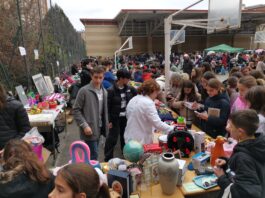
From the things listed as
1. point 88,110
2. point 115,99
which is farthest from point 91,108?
point 115,99

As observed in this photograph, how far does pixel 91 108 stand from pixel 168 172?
1.62 metres

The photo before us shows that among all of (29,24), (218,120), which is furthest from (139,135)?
(29,24)

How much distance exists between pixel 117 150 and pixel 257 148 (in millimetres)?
3411

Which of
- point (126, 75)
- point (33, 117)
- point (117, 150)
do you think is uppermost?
point (126, 75)

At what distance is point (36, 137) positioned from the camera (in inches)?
113

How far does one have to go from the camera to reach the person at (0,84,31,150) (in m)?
2.48

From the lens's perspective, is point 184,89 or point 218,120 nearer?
point 218,120

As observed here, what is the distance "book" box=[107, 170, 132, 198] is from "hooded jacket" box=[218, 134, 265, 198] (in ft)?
2.55

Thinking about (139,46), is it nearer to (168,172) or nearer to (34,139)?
(34,139)

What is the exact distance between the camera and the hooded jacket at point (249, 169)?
1.51 meters

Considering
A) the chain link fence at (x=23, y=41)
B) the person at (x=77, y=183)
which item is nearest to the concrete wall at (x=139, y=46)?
the chain link fence at (x=23, y=41)

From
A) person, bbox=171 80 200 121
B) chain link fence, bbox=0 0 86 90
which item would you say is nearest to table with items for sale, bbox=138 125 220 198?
person, bbox=171 80 200 121

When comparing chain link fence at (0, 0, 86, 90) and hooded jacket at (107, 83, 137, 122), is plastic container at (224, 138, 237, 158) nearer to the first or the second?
hooded jacket at (107, 83, 137, 122)

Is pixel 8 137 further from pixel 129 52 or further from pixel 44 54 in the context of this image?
pixel 129 52
